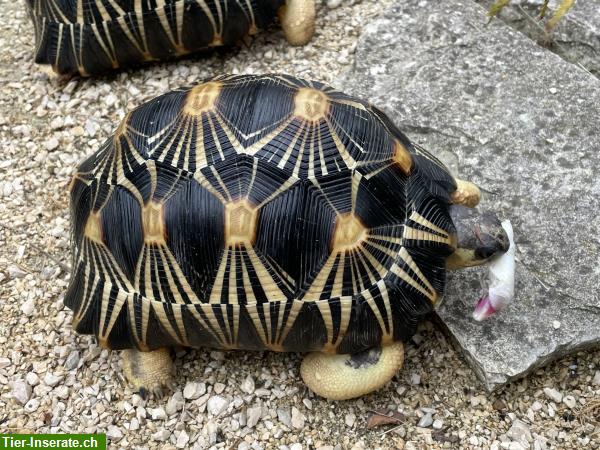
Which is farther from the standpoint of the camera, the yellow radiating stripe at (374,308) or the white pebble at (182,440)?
the white pebble at (182,440)

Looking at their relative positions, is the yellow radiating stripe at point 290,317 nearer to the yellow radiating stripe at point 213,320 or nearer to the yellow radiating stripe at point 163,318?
the yellow radiating stripe at point 213,320

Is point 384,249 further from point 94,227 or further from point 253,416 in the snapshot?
point 94,227

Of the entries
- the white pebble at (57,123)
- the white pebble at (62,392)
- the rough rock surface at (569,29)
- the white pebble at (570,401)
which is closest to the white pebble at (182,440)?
the white pebble at (62,392)

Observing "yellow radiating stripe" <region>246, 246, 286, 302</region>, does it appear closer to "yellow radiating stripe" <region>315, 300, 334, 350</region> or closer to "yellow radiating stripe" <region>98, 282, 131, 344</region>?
"yellow radiating stripe" <region>315, 300, 334, 350</region>

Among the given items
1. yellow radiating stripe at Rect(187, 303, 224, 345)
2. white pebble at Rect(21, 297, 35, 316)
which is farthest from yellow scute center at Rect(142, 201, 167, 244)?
white pebble at Rect(21, 297, 35, 316)

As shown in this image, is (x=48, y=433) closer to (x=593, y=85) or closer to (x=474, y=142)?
A: (x=474, y=142)

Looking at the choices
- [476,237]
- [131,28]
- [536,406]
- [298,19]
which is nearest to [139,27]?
[131,28]
